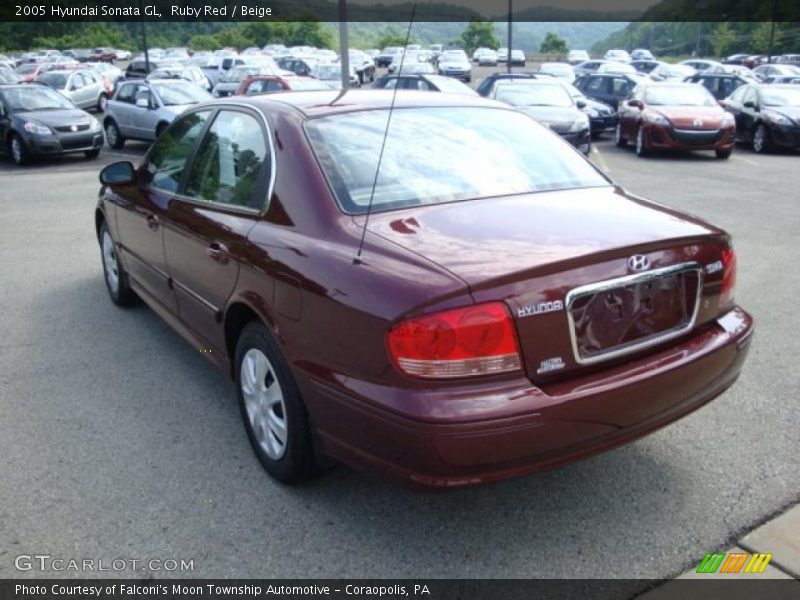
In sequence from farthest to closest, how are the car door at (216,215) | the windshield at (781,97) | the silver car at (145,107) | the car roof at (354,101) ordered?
the silver car at (145,107), the windshield at (781,97), the car roof at (354,101), the car door at (216,215)

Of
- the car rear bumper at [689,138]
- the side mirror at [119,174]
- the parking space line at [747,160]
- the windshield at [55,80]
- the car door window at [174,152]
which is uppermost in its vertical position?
the car door window at [174,152]

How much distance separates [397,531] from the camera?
2975mm

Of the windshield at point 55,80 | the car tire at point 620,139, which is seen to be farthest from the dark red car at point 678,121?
the windshield at point 55,80

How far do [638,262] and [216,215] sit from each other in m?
2.03

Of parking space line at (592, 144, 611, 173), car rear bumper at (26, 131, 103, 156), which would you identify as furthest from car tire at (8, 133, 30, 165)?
parking space line at (592, 144, 611, 173)

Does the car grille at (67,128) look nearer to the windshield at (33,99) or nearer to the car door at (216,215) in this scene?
the windshield at (33,99)

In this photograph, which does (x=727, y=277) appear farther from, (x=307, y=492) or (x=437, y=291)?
(x=307, y=492)

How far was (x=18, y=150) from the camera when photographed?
15.4m

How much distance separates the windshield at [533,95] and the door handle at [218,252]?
11425 millimetres

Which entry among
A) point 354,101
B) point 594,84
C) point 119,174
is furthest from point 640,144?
point 354,101

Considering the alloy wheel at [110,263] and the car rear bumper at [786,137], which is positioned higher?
the alloy wheel at [110,263]

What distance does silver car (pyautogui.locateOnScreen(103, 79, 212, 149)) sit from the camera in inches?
649

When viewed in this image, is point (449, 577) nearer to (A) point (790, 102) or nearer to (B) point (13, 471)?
(B) point (13, 471)

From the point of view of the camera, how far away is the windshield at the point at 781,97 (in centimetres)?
1598
